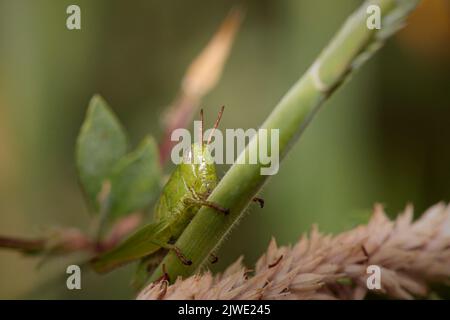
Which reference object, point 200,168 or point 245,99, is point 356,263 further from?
point 245,99

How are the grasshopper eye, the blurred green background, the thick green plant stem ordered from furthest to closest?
the blurred green background
the grasshopper eye
the thick green plant stem

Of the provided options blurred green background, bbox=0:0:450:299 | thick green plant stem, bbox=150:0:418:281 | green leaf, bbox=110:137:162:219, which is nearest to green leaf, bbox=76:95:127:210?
green leaf, bbox=110:137:162:219

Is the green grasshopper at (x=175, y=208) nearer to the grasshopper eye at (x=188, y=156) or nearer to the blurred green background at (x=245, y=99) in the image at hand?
the grasshopper eye at (x=188, y=156)

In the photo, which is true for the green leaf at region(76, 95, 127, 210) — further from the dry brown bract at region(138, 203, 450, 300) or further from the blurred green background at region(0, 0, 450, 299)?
the blurred green background at region(0, 0, 450, 299)

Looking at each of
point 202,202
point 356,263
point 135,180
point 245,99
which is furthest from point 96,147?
point 245,99

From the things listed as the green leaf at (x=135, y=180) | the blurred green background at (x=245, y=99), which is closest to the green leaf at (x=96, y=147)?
the green leaf at (x=135, y=180)
